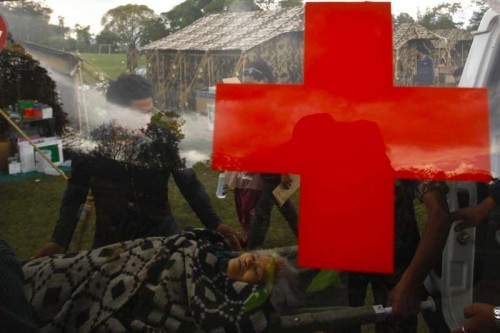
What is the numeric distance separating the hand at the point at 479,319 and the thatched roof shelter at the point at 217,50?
865mm

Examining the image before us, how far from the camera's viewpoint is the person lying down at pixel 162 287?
1.51 m

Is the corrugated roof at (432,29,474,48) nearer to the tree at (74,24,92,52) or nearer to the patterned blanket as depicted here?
the patterned blanket

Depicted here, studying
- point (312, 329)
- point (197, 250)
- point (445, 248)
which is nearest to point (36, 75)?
point (197, 250)

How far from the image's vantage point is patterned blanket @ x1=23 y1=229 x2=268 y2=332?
1504mm

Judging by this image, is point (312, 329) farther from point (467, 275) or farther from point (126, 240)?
point (126, 240)

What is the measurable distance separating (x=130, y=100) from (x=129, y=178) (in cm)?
23

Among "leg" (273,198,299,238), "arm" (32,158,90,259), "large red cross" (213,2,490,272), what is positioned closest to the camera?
"large red cross" (213,2,490,272)

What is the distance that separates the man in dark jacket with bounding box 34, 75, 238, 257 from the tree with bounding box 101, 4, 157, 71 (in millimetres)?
80

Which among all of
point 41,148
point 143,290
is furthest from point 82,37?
point 143,290

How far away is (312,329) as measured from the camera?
59.9 inches

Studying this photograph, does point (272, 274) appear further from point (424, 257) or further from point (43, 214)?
point (43, 214)

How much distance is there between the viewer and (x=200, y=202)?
63.7 inches

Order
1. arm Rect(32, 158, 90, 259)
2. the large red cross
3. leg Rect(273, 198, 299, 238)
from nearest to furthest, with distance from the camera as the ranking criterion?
the large red cross
leg Rect(273, 198, 299, 238)
arm Rect(32, 158, 90, 259)

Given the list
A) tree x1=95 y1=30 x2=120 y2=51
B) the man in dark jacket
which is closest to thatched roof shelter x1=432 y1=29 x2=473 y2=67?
the man in dark jacket
